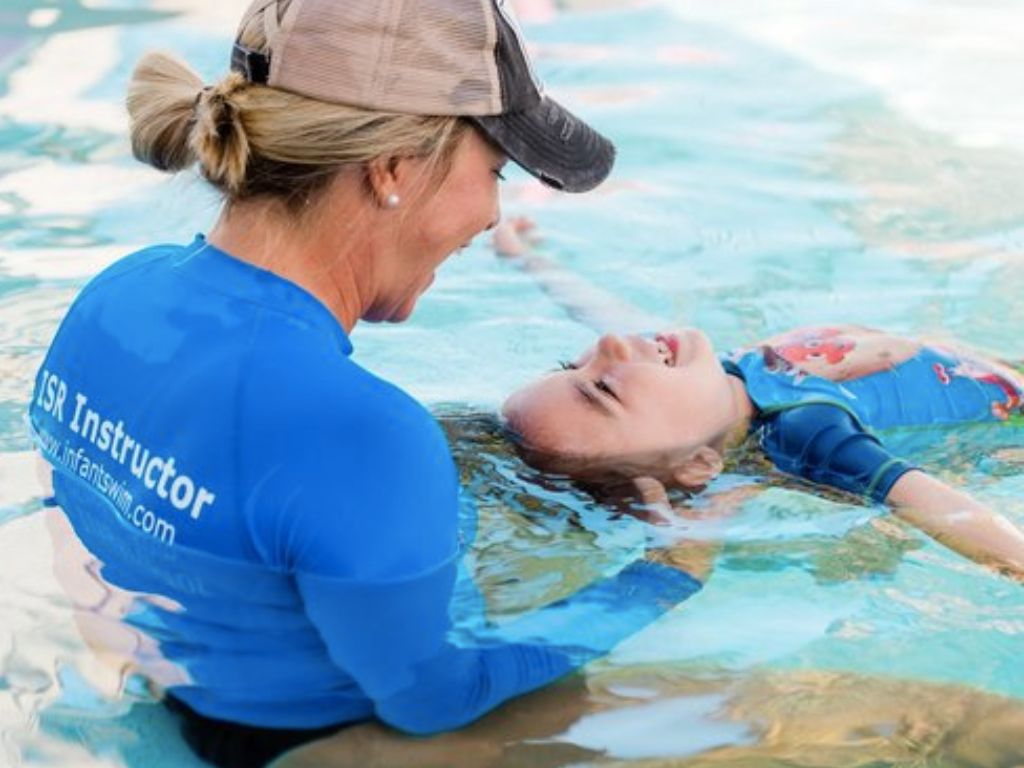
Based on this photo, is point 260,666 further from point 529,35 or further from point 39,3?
point 39,3

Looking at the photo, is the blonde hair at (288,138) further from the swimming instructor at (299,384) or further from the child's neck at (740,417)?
the child's neck at (740,417)

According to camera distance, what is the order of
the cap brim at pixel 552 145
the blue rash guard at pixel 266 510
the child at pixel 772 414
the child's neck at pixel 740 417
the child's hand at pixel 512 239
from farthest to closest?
1. the child's hand at pixel 512 239
2. the child's neck at pixel 740 417
3. the child at pixel 772 414
4. the cap brim at pixel 552 145
5. the blue rash guard at pixel 266 510

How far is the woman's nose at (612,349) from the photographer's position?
154 inches

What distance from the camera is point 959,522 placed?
3.57m

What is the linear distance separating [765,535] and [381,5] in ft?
5.13

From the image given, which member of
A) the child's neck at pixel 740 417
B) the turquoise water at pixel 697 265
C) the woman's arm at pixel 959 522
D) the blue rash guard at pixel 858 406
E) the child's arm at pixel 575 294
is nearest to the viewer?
the turquoise water at pixel 697 265

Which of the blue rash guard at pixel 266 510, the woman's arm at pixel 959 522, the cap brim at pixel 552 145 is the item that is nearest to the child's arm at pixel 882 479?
the woman's arm at pixel 959 522


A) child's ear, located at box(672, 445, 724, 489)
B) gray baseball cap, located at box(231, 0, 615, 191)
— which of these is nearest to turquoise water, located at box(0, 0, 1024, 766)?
child's ear, located at box(672, 445, 724, 489)

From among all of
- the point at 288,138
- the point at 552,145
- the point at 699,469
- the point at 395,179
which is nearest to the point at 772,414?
the point at 699,469

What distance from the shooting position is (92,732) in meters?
3.04

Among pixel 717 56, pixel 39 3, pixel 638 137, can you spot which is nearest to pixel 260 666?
pixel 638 137

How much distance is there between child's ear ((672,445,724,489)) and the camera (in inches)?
152

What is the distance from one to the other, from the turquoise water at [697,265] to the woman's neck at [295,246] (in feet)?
0.66

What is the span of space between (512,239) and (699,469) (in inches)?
71.7
